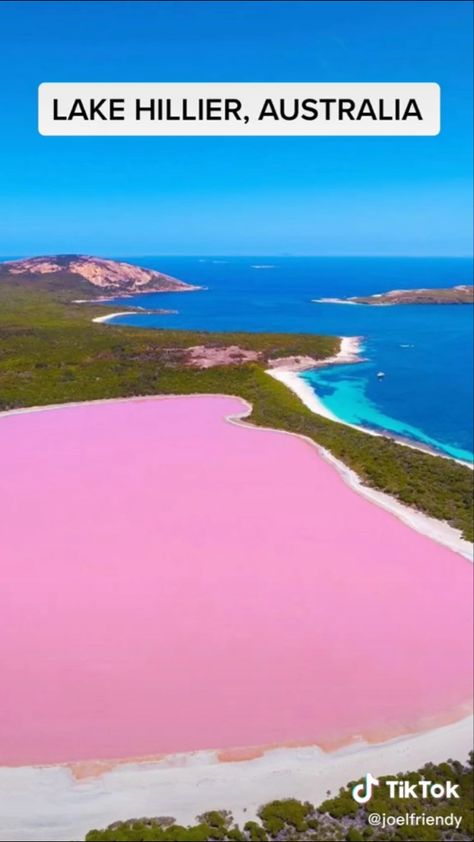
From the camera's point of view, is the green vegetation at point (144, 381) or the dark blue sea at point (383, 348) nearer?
the green vegetation at point (144, 381)

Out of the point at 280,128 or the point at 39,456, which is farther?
the point at 39,456

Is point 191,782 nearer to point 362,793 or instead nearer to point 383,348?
point 362,793

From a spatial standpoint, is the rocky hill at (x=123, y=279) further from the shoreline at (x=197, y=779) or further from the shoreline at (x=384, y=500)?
the shoreline at (x=197, y=779)

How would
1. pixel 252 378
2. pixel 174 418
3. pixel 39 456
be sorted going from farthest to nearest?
pixel 252 378
pixel 174 418
pixel 39 456

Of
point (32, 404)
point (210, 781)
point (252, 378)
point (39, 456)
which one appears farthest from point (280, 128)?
point (252, 378)

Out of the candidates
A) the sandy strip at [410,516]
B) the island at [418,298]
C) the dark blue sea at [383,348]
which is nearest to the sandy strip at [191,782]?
the sandy strip at [410,516]

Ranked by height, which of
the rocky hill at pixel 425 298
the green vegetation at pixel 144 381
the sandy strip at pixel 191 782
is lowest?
the sandy strip at pixel 191 782

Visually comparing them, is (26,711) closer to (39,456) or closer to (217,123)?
(39,456)
